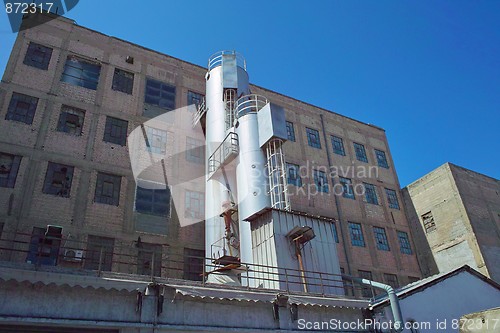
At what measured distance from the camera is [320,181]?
24672 mm

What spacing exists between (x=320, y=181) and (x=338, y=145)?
4215 mm

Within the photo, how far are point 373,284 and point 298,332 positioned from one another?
4.64m

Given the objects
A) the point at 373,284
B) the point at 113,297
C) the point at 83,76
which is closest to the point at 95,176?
the point at 83,76

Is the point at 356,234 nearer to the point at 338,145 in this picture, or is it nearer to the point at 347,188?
the point at 347,188

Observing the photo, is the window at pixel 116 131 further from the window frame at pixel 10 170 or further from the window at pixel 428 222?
the window at pixel 428 222

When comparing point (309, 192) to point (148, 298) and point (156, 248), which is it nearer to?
point (156, 248)

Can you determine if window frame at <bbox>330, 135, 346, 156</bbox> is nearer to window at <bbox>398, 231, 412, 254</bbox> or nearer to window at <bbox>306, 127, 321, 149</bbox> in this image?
window at <bbox>306, 127, 321, 149</bbox>

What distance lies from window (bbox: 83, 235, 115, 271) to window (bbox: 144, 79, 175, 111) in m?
8.23

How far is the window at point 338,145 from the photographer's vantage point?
2711 cm

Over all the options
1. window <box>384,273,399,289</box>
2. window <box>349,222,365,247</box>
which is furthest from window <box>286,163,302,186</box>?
window <box>384,273,399,289</box>

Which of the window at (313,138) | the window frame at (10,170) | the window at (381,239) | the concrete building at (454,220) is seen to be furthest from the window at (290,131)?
the window frame at (10,170)

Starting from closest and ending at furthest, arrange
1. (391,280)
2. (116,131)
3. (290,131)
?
1. (116,131)
2. (391,280)
3. (290,131)

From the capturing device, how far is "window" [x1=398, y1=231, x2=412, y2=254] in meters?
25.5

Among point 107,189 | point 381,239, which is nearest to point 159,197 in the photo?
point 107,189
